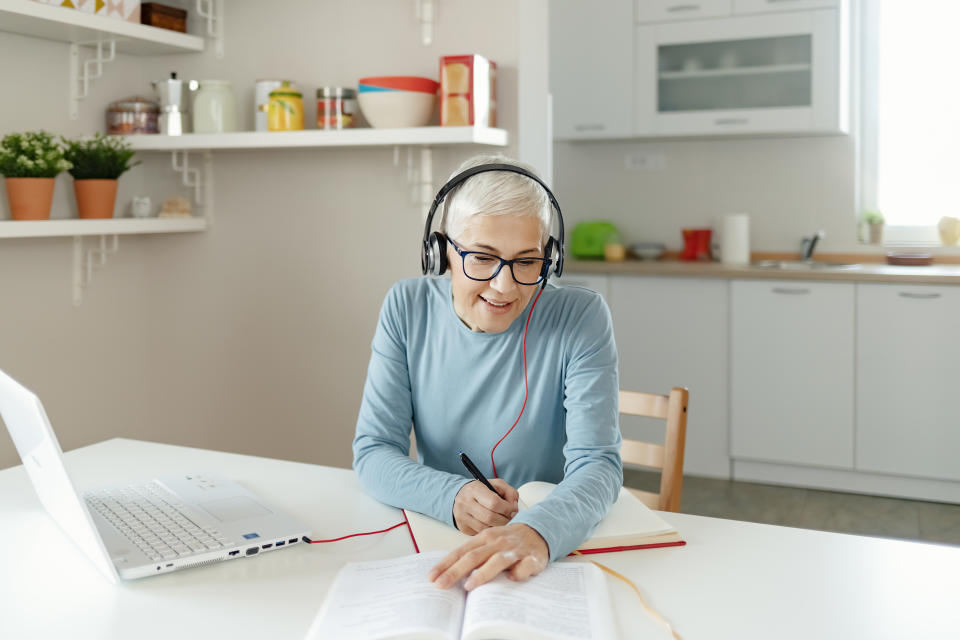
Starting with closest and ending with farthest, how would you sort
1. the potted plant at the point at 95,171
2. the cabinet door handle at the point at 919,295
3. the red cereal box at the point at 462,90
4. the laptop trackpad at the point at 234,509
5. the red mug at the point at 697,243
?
the laptop trackpad at the point at 234,509, the red cereal box at the point at 462,90, the potted plant at the point at 95,171, the cabinet door handle at the point at 919,295, the red mug at the point at 697,243

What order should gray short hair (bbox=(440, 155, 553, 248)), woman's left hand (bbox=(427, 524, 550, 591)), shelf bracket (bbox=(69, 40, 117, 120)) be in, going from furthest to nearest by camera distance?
shelf bracket (bbox=(69, 40, 117, 120)) → gray short hair (bbox=(440, 155, 553, 248)) → woman's left hand (bbox=(427, 524, 550, 591))

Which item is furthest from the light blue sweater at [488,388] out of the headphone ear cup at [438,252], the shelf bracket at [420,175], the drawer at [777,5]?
the drawer at [777,5]

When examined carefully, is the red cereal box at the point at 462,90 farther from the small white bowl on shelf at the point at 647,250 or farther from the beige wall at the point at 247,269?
the small white bowl on shelf at the point at 647,250

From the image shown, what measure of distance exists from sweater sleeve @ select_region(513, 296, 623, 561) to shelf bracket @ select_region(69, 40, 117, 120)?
1.89 m

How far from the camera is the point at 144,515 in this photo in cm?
132

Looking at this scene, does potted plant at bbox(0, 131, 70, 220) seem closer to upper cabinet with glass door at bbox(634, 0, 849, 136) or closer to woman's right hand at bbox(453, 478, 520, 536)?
woman's right hand at bbox(453, 478, 520, 536)

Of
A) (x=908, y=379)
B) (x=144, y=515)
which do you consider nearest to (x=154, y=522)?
(x=144, y=515)

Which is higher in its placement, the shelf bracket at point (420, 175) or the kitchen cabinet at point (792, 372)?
the shelf bracket at point (420, 175)

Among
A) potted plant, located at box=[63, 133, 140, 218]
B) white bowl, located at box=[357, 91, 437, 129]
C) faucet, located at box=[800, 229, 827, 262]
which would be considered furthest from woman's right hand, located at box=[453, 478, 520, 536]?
faucet, located at box=[800, 229, 827, 262]

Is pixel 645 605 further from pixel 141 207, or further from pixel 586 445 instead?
pixel 141 207

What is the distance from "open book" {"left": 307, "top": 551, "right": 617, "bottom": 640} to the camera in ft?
3.09

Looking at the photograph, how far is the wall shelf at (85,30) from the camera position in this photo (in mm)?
2294

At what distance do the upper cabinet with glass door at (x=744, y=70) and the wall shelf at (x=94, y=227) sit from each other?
211cm

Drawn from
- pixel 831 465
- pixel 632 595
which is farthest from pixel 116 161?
pixel 831 465
